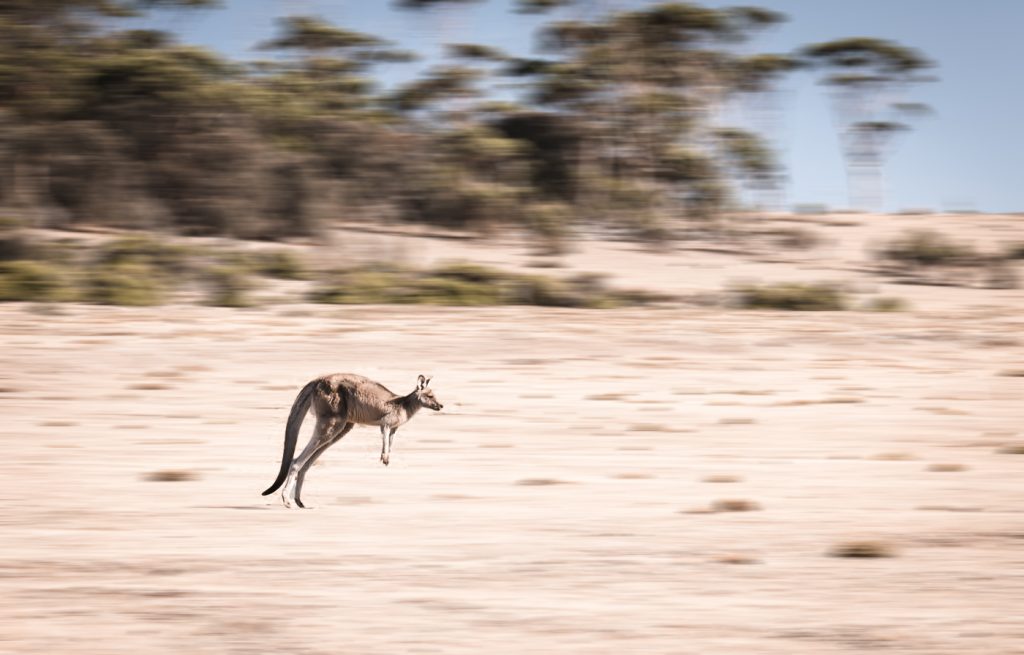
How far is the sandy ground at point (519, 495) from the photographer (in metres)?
5.23

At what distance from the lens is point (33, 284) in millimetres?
19984

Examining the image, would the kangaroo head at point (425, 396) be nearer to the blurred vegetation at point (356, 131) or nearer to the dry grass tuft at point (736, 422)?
the dry grass tuft at point (736, 422)

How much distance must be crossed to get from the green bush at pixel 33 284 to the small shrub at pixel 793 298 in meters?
11.2

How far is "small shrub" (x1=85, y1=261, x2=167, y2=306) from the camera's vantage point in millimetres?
19734

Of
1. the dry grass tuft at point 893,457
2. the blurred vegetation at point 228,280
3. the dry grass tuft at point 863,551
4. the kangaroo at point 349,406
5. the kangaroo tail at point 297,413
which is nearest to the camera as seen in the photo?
the kangaroo at point 349,406

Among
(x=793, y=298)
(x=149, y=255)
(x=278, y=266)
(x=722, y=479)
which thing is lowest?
(x=793, y=298)

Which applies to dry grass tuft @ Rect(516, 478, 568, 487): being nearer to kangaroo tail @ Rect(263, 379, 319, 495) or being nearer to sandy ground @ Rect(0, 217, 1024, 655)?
sandy ground @ Rect(0, 217, 1024, 655)

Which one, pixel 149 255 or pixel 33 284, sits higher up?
pixel 149 255

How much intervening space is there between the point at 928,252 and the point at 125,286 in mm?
18745

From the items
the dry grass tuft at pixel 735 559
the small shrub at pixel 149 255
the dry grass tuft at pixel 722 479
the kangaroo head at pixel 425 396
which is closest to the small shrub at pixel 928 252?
the small shrub at pixel 149 255

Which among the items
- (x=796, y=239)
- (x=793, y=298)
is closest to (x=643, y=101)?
(x=796, y=239)

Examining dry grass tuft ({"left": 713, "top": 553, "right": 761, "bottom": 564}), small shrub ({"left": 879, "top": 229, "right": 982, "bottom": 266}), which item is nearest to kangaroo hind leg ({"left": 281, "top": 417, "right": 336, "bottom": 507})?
dry grass tuft ({"left": 713, "top": 553, "right": 761, "bottom": 564})

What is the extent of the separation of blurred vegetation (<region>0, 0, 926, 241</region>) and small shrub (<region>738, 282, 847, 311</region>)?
26.6 feet

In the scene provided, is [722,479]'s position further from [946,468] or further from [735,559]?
[735,559]
